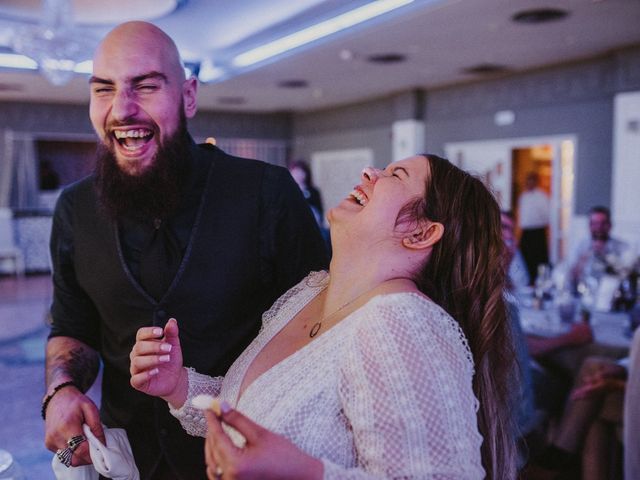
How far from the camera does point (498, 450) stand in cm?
115

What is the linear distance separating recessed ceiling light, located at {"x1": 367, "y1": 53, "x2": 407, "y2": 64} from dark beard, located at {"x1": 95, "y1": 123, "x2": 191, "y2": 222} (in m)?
6.08

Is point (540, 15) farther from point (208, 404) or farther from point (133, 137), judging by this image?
point (208, 404)

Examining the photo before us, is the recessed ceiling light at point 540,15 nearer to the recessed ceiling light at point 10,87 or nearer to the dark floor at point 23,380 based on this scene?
the dark floor at point 23,380

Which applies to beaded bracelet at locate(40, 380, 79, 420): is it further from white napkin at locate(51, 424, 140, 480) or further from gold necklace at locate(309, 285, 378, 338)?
gold necklace at locate(309, 285, 378, 338)

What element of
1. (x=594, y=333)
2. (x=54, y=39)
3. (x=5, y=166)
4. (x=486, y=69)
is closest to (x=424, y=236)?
(x=594, y=333)

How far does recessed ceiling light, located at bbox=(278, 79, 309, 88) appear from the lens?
920cm

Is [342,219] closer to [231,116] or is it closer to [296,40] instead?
[296,40]

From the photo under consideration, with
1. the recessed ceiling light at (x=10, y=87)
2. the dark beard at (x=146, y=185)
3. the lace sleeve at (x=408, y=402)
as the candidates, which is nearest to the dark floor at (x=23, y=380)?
the dark beard at (x=146, y=185)

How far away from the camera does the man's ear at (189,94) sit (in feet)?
5.09

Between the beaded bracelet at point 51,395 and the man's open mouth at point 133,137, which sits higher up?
the man's open mouth at point 133,137

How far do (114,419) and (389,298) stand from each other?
962 mm

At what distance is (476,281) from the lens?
3.79ft

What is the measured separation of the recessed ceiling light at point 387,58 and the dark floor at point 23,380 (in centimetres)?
486

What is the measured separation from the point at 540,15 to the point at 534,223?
3.34 metres
